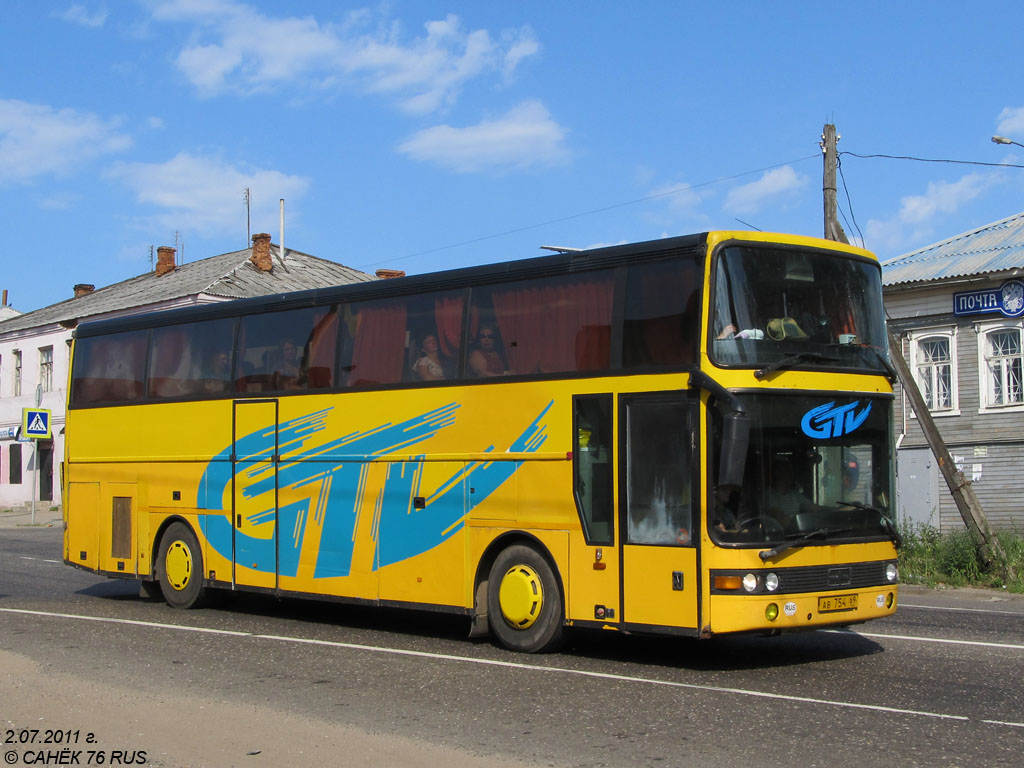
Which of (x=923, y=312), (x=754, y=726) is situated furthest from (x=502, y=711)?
(x=923, y=312)

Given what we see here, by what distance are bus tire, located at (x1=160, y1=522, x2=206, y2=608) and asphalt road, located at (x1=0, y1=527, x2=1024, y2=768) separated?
27cm

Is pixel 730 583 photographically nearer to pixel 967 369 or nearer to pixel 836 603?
pixel 836 603

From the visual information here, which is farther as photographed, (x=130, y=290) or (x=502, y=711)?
(x=130, y=290)

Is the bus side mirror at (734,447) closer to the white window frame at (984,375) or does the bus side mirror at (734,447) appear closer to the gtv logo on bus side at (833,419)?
the gtv logo on bus side at (833,419)

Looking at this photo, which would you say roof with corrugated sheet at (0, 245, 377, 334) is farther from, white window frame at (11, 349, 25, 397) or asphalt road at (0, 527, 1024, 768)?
asphalt road at (0, 527, 1024, 768)

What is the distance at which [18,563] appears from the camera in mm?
23562

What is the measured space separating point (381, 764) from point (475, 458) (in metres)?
5.40

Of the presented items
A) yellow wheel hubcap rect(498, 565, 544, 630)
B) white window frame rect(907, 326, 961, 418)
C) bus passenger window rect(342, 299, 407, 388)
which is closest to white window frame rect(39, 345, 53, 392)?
white window frame rect(907, 326, 961, 418)

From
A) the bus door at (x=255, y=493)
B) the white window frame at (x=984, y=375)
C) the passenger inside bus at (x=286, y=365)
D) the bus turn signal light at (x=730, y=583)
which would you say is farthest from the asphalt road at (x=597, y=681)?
the white window frame at (x=984, y=375)

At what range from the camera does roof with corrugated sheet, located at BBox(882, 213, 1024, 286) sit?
30.6 meters

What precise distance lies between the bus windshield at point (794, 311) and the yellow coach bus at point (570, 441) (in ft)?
0.07

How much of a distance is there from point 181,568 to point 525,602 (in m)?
6.18

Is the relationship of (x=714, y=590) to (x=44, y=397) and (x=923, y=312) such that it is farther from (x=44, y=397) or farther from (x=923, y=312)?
(x=44, y=397)

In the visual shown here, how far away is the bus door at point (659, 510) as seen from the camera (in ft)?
33.9
